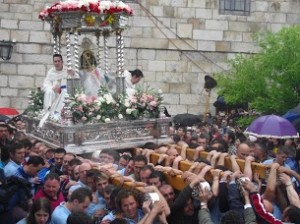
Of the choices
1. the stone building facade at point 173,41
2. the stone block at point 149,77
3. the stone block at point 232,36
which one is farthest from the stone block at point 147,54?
the stone block at point 232,36

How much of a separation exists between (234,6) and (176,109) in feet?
11.2

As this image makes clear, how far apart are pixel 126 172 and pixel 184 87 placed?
13348 millimetres

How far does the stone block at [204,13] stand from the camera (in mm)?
23578

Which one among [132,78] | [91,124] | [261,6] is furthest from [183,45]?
[91,124]

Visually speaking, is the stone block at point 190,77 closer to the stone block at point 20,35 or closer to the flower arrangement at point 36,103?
the stone block at point 20,35

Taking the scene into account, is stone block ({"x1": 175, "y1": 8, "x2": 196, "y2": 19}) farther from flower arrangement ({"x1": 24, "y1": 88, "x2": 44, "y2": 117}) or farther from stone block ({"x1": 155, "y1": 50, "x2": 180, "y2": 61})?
flower arrangement ({"x1": 24, "y1": 88, "x2": 44, "y2": 117})

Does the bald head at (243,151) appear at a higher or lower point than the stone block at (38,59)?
lower

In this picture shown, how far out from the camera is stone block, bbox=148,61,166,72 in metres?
23.4

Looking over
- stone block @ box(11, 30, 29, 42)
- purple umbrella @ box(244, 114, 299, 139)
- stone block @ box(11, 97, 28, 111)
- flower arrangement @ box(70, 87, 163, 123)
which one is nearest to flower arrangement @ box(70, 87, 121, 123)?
flower arrangement @ box(70, 87, 163, 123)

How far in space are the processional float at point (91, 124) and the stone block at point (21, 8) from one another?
228 inches

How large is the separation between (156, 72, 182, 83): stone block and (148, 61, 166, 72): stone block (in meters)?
0.12

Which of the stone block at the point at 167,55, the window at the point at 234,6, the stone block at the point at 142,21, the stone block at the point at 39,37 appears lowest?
the stone block at the point at 167,55

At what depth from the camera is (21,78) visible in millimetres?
22391

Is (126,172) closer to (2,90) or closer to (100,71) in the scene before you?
(100,71)
